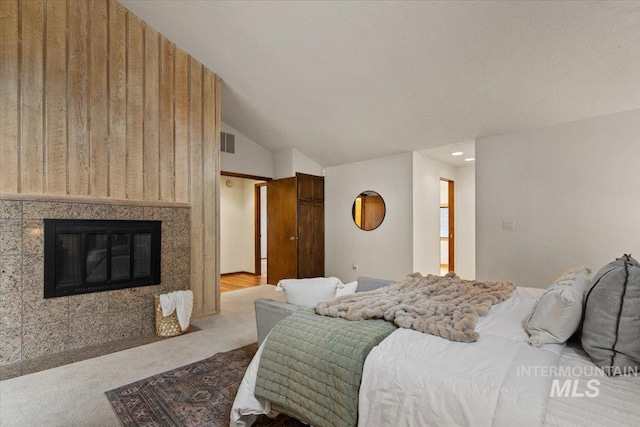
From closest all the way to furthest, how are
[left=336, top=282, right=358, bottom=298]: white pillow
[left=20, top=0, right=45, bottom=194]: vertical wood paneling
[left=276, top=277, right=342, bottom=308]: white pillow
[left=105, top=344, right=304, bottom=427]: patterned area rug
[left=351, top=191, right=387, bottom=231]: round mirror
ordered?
[left=105, top=344, right=304, bottom=427]: patterned area rug → [left=276, top=277, right=342, bottom=308]: white pillow → [left=336, top=282, right=358, bottom=298]: white pillow → [left=20, top=0, right=45, bottom=194]: vertical wood paneling → [left=351, top=191, right=387, bottom=231]: round mirror

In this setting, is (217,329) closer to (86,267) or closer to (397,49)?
(86,267)

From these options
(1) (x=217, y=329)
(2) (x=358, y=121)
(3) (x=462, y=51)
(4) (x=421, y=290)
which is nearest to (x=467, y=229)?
(2) (x=358, y=121)

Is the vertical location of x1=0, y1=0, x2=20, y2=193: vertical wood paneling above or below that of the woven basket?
above

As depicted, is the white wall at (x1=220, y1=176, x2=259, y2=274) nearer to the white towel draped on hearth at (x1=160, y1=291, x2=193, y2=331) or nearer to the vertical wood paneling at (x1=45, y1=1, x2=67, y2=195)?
the white towel draped on hearth at (x1=160, y1=291, x2=193, y2=331)

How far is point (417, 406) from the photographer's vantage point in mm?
1231

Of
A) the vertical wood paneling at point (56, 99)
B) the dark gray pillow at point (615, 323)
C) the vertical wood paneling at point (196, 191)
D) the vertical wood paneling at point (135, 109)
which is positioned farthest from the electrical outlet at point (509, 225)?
the vertical wood paneling at point (56, 99)

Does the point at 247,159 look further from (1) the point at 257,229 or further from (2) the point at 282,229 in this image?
(1) the point at 257,229

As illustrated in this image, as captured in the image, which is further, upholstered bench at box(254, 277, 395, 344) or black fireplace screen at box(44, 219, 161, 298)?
black fireplace screen at box(44, 219, 161, 298)

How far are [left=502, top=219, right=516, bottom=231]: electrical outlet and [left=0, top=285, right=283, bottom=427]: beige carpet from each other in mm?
3455

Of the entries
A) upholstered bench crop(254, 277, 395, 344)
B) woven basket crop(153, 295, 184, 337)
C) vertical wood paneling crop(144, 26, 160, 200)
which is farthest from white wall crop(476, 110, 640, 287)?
vertical wood paneling crop(144, 26, 160, 200)

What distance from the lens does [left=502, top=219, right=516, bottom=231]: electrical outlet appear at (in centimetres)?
407

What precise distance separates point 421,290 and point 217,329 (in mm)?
2356

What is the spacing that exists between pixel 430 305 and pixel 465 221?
186 inches

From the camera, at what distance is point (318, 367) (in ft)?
4.90
